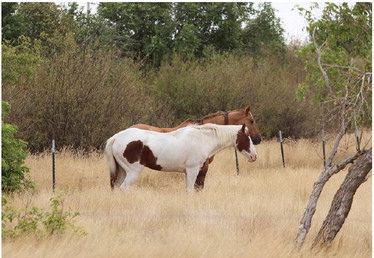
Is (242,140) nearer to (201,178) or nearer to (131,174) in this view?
(201,178)

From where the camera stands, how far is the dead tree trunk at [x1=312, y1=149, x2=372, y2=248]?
8023 mm

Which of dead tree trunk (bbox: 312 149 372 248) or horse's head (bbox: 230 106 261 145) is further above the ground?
horse's head (bbox: 230 106 261 145)

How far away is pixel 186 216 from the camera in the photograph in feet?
31.0

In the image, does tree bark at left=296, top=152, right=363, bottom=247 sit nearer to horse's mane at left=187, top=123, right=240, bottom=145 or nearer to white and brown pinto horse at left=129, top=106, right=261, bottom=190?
horse's mane at left=187, top=123, right=240, bottom=145

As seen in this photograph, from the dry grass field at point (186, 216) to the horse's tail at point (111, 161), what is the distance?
21cm

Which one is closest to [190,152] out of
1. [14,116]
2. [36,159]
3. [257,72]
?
[36,159]

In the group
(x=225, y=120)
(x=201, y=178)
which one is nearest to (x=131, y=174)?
(x=201, y=178)

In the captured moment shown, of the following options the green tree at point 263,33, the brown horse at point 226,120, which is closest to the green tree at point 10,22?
the green tree at point 263,33

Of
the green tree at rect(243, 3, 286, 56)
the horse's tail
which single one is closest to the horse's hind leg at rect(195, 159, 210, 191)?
the horse's tail

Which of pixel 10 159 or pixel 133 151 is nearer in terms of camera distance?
pixel 10 159

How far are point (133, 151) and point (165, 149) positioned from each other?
22.0 inches

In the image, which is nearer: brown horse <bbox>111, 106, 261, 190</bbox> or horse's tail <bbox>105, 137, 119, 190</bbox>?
horse's tail <bbox>105, 137, 119, 190</bbox>

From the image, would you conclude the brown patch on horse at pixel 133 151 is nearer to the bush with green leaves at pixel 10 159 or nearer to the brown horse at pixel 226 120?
the brown horse at pixel 226 120

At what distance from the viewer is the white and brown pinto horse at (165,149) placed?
12.4 meters
